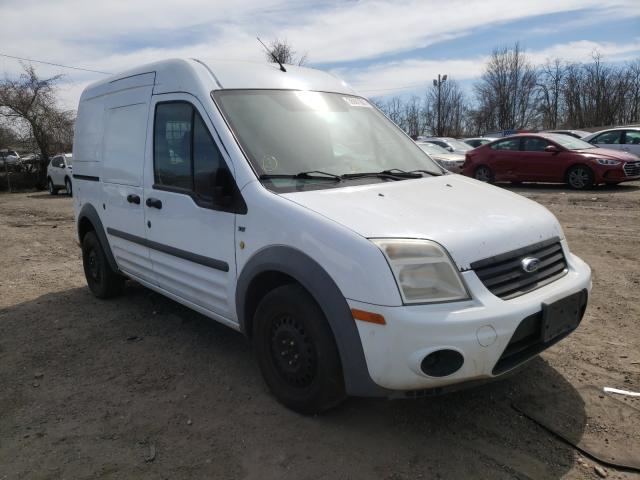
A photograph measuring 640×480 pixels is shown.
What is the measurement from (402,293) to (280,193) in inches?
38.2

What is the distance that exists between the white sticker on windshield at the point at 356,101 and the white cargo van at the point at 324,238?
25 millimetres

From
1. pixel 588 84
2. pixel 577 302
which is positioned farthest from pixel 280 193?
pixel 588 84

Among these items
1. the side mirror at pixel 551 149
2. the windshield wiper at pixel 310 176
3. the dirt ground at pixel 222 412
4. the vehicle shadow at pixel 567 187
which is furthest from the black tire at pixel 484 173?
the windshield wiper at pixel 310 176

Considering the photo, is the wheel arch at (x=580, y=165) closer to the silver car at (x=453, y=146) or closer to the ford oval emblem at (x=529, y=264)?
the silver car at (x=453, y=146)

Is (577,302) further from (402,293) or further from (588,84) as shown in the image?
(588,84)

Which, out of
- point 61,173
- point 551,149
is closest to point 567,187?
point 551,149

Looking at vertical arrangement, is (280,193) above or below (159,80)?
below

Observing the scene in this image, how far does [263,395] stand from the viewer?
10.8 ft

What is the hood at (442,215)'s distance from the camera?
8.38ft

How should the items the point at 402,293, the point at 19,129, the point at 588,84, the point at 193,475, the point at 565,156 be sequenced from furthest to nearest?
the point at 588,84 → the point at 19,129 → the point at 565,156 → the point at 193,475 → the point at 402,293

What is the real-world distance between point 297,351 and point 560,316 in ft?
4.70

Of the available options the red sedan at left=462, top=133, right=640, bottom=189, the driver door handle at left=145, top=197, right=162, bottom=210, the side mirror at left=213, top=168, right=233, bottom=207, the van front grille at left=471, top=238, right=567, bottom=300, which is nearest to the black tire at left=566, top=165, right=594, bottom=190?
the red sedan at left=462, top=133, right=640, bottom=189

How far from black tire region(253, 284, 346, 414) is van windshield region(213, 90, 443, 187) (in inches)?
30.9

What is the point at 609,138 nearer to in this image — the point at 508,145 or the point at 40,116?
the point at 508,145
